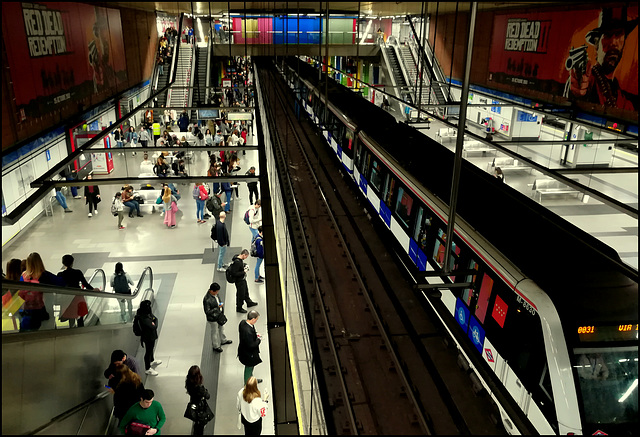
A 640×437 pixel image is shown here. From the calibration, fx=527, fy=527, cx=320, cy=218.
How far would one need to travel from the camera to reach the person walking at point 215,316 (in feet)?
26.3

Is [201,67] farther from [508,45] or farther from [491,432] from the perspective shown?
[491,432]

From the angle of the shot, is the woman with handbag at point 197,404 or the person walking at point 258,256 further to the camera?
the person walking at point 258,256

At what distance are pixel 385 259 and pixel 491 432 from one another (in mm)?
4758

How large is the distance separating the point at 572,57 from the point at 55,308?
18.5m

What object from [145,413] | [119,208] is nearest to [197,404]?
[145,413]

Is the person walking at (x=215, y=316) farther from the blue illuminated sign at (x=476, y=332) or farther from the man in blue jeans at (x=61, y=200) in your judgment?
the man in blue jeans at (x=61, y=200)

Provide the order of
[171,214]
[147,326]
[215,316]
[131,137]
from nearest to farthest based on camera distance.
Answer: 1. [147,326]
2. [215,316]
3. [171,214]
4. [131,137]

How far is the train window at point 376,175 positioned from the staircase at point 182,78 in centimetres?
1662

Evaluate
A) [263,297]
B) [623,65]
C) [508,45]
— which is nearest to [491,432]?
[263,297]

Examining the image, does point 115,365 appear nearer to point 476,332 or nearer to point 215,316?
point 215,316

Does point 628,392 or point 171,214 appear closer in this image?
point 628,392

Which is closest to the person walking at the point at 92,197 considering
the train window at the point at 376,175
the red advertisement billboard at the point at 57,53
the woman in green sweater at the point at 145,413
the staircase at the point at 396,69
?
the red advertisement billboard at the point at 57,53

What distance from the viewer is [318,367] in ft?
13.2

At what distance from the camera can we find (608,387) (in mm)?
4957
